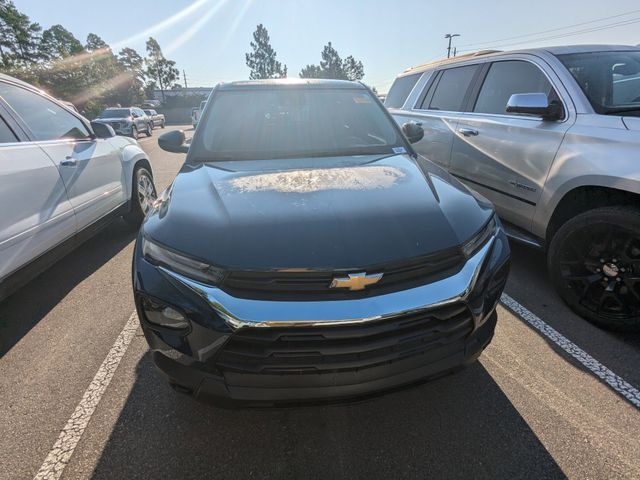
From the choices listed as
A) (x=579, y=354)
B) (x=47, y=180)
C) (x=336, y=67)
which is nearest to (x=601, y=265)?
(x=579, y=354)

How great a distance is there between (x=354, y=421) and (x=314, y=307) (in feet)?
2.94

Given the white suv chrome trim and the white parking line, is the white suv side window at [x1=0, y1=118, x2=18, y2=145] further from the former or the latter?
the white suv chrome trim

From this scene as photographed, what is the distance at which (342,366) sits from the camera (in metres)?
1.44

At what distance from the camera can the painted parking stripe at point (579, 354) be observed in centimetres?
212

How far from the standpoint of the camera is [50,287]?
3.46 metres

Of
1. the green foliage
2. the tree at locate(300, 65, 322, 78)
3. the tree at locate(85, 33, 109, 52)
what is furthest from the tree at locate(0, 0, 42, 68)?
the tree at locate(300, 65, 322, 78)

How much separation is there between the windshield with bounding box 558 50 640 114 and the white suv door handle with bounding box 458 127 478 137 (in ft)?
3.06

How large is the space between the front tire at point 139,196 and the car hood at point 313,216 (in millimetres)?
2975

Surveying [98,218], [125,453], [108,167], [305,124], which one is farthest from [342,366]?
[108,167]

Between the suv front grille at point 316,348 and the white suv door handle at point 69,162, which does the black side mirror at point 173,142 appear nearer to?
the white suv door handle at point 69,162

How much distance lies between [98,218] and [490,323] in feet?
12.2

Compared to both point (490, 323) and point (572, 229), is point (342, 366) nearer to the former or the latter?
point (490, 323)

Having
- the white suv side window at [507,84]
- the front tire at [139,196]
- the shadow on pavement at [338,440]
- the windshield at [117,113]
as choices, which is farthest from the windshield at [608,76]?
the windshield at [117,113]

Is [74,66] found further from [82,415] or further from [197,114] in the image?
[82,415]
